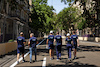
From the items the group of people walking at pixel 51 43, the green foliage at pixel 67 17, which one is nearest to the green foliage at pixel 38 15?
the green foliage at pixel 67 17

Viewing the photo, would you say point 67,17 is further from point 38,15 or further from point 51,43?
point 51,43

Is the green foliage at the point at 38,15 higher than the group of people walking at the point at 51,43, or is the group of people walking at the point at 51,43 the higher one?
the green foliage at the point at 38,15

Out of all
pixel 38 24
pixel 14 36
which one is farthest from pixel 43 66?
pixel 38 24

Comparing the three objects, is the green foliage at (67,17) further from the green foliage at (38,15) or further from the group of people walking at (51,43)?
the group of people walking at (51,43)

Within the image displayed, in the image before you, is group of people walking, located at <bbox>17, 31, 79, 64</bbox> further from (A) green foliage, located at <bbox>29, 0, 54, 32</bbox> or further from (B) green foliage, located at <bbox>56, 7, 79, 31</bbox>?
(B) green foliage, located at <bbox>56, 7, 79, 31</bbox>

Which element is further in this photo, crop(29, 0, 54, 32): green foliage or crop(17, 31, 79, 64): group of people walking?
crop(29, 0, 54, 32): green foliage

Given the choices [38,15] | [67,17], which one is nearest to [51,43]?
[38,15]

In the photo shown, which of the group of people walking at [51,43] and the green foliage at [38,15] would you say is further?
the green foliage at [38,15]

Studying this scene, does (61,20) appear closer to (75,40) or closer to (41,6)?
(41,6)

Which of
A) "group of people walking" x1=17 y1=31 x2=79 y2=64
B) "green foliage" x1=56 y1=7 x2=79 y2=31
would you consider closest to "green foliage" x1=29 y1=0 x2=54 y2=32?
"green foliage" x1=56 y1=7 x2=79 y2=31

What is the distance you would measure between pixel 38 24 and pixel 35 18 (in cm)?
198

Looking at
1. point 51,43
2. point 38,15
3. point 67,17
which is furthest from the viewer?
point 67,17

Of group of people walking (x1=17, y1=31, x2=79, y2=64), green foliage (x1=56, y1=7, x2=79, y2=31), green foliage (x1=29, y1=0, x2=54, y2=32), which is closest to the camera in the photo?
group of people walking (x1=17, y1=31, x2=79, y2=64)

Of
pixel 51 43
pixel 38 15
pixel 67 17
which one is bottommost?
pixel 51 43
